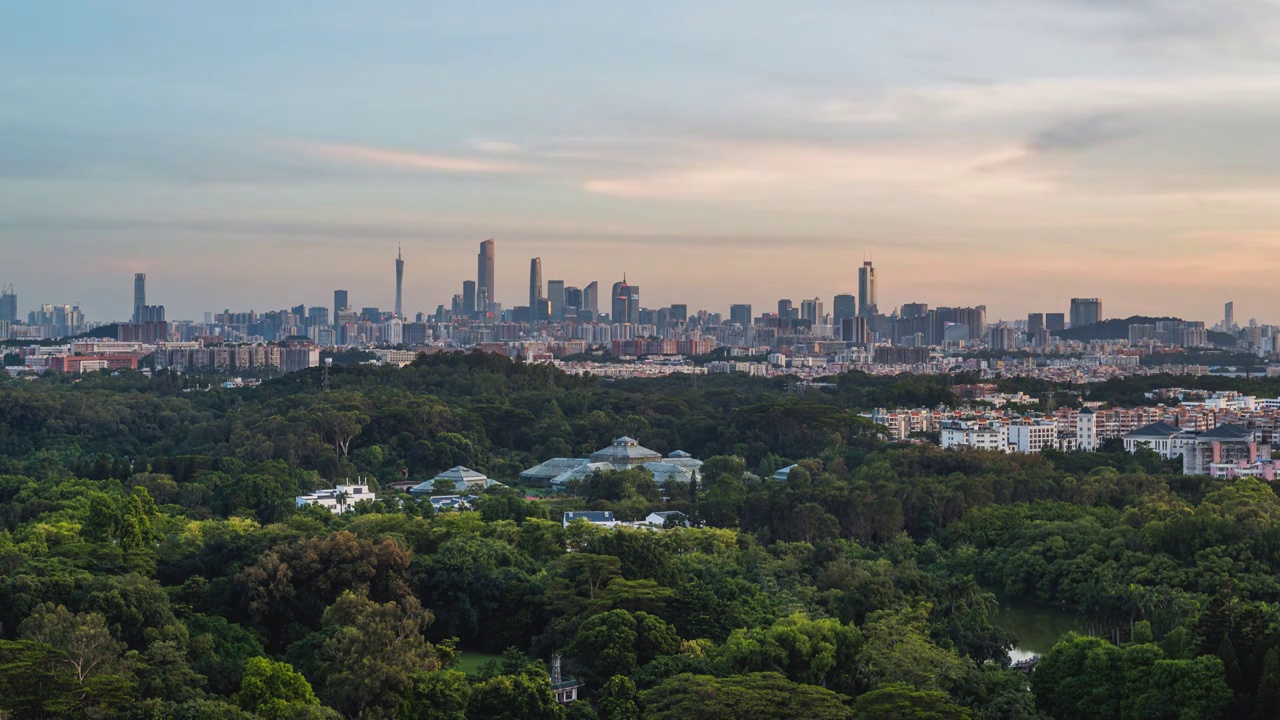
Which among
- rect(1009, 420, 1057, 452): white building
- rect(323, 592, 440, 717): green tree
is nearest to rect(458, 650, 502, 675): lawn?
rect(323, 592, 440, 717): green tree

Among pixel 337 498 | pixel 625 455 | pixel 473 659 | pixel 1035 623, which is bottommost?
pixel 1035 623

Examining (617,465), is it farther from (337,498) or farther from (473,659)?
(473,659)

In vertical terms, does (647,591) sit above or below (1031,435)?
below

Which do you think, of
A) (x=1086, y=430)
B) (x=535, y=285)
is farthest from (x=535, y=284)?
(x=1086, y=430)

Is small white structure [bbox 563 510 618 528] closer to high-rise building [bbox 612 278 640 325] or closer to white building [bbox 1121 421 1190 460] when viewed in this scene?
white building [bbox 1121 421 1190 460]

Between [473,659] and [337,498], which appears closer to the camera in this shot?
[473,659]

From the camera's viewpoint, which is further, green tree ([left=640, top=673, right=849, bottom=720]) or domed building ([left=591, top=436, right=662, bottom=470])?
domed building ([left=591, top=436, right=662, bottom=470])

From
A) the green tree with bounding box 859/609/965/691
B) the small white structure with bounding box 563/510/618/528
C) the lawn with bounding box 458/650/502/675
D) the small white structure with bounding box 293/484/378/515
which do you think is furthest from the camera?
the small white structure with bounding box 293/484/378/515
